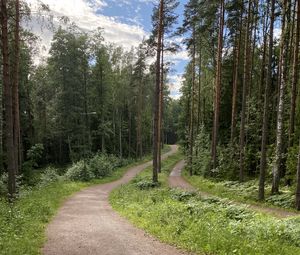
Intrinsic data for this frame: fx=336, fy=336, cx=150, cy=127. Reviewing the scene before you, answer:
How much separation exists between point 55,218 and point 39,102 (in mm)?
33273

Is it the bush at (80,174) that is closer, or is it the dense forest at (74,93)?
the bush at (80,174)

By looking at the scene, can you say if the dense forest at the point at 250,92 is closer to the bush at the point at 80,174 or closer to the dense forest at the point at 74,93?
the dense forest at the point at 74,93

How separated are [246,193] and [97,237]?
10262mm

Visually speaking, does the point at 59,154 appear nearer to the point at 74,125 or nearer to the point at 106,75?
the point at 74,125

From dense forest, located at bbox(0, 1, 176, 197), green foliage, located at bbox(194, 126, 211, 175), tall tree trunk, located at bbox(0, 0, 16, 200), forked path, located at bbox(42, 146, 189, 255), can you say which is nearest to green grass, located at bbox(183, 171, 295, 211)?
green foliage, located at bbox(194, 126, 211, 175)

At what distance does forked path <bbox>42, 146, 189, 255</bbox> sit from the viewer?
7555 millimetres

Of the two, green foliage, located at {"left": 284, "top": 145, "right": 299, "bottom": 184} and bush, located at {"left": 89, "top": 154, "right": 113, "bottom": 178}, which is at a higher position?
green foliage, located at {"left": 284, "top": 145, "right": 299, "bottom": 184}

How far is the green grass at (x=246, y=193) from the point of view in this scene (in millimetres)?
14100

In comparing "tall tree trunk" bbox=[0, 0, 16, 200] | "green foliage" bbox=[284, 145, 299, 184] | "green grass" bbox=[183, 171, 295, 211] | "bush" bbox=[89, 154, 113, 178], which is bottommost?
"bush" bbox=[89, 154, 113, 178]

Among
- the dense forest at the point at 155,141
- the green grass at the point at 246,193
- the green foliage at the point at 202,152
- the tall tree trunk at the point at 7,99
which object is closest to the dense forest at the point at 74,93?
the dense forest at the point at 155,141

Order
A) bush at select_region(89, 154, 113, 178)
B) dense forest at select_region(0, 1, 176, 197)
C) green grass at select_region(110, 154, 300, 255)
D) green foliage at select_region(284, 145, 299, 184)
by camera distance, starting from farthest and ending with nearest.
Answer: dense forest at select_region(0, 1, 176, 197)
bush at select_region(89, 154, 113, 178)
green foliage at select_region(284, 145, 299, 184)
green grass at select_region(110, 154, 300, 255)

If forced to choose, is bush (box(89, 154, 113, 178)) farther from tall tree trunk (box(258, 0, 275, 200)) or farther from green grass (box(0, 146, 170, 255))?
tall tree trunk (box(258, 0, 275, 200))

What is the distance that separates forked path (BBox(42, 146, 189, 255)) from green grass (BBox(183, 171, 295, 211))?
262 inches

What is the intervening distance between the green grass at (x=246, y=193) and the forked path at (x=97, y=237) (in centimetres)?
666
